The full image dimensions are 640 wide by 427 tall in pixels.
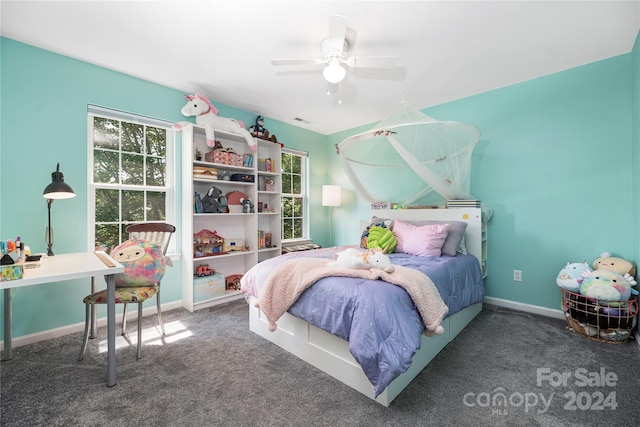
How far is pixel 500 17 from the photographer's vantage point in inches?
80.8

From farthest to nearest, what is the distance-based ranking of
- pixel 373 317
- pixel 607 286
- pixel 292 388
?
pixel 607 286
pixel 292 388
pixel 373 317

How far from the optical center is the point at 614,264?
2.45 meters

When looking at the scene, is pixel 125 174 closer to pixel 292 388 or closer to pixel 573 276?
pixel 292 388

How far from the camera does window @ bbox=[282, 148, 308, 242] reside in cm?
468

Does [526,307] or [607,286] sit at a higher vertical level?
[607,286]

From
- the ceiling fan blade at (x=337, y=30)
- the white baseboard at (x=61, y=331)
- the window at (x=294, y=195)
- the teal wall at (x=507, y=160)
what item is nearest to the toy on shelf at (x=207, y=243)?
the teal wall at (x=507, y=160)

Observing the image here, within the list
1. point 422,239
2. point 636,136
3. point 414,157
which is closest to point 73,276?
point 422,239

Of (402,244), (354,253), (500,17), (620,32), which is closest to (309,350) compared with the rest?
(354,253)

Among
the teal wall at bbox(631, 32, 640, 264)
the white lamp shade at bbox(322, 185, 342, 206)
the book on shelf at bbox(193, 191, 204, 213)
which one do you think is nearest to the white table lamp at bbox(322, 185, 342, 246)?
the white lamp shade at bbox(322, 185, 342, 206)

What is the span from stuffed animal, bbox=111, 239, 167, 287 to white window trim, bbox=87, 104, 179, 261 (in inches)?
32.0

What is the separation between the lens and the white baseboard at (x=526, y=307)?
9.42 feet

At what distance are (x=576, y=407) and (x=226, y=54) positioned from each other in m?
3.58

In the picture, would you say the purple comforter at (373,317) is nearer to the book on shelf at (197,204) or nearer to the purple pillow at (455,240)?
the purple pillow at (455,240)

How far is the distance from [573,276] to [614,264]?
325mm
